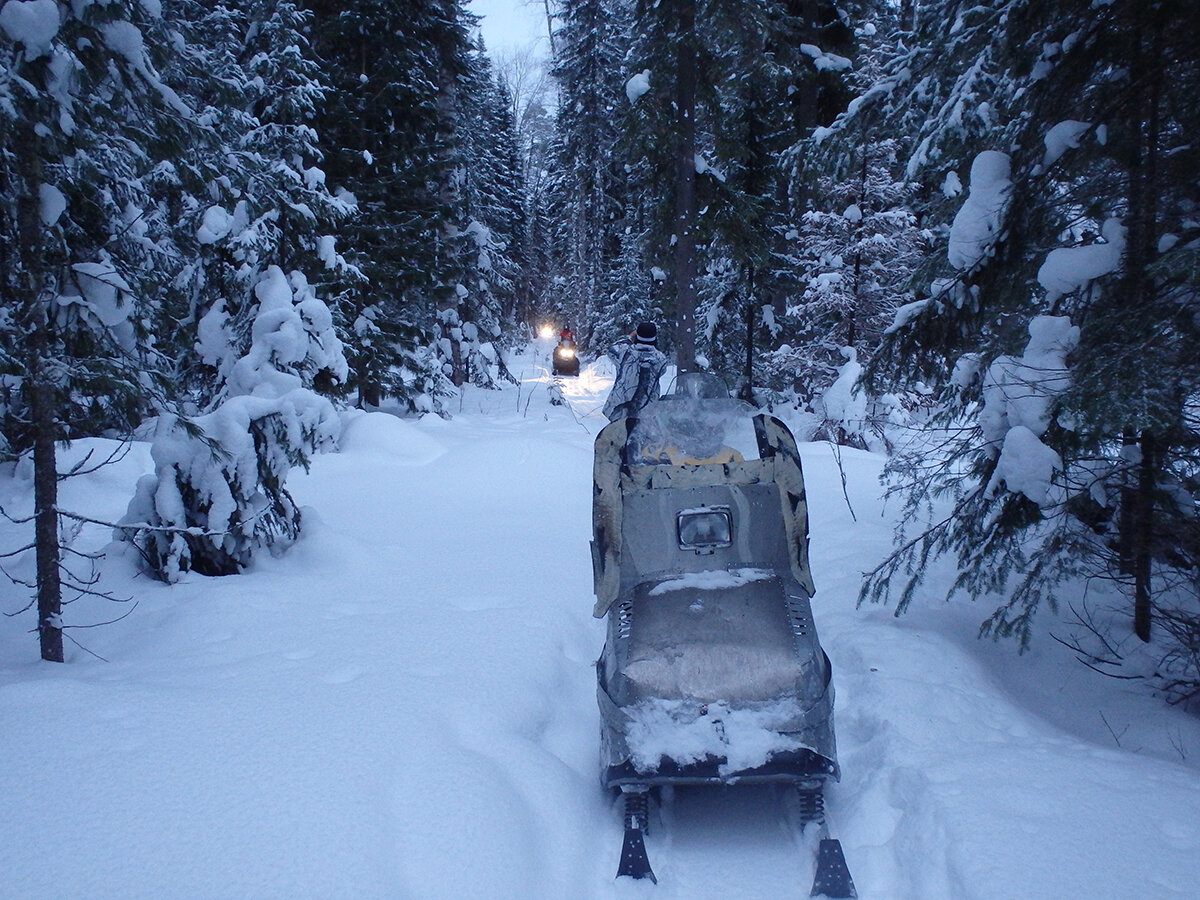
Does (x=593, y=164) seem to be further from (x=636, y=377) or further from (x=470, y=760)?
(x=470, y=760)

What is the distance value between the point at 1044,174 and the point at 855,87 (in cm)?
1266

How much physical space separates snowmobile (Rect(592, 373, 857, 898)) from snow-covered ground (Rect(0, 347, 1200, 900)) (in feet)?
1.32

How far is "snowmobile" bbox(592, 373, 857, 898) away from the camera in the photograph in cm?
350

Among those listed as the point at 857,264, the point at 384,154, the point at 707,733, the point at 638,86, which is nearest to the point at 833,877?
the point at 707,733

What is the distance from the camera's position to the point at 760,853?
12.0ft

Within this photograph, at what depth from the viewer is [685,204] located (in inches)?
569

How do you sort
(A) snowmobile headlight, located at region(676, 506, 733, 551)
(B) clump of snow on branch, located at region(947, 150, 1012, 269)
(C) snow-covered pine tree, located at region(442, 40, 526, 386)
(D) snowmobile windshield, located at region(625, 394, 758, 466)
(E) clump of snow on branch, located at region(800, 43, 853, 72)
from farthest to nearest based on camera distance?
(C) snow-covered pine tree, located at region(442, 40, 526, 386) → (E) clump of snow on branch, located at region(800, 43, 853, 72) → (B) clump of snow on branch, located at region(947, 150, 1012, 269) → (D) snowmobile windshield, located at region(625, 394, 758, 466) → (A) snowmobile headlight, located at region(676, 506, 733, 551)

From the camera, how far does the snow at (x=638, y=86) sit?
14.1 m

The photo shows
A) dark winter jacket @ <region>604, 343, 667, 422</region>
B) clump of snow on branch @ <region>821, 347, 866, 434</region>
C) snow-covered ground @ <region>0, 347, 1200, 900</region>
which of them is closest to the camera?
snow-covered ground @ <region>0, 347, 1200, 900</region>

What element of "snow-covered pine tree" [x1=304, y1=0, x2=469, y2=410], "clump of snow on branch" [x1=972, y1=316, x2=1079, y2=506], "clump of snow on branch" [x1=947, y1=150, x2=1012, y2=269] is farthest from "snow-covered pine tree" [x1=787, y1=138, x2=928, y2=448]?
"clump of snow on branch" [x1=972, y1=316, x2=1079, y2=506]

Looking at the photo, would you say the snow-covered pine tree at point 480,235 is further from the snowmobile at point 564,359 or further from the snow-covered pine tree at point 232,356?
the snow-covered pine tree at point 232,356

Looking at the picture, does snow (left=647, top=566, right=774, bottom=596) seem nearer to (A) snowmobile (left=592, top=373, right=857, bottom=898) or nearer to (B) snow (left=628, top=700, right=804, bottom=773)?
(A) snowmobile (left=592, top=373, right=857, bottom=898)

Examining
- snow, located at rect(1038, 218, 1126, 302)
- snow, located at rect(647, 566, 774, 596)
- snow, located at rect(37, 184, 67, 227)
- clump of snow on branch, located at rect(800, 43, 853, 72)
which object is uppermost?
clump of snow on branch, located at rect(800, 43, 853, 72)

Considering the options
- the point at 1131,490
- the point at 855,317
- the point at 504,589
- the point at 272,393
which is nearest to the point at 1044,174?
the point at 1131,490
